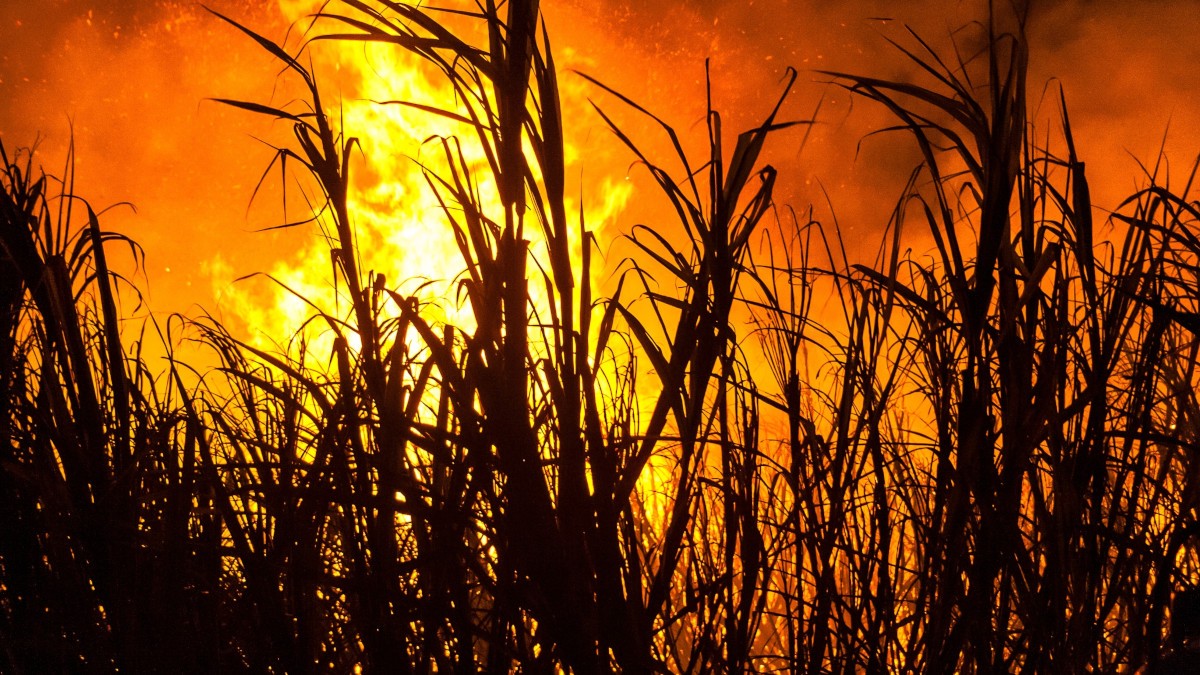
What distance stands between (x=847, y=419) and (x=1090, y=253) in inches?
10.4

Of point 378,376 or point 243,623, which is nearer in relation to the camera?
point 378,376

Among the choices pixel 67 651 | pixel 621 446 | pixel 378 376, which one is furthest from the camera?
pixel 67 651

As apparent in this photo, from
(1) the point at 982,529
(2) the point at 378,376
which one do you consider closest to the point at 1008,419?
(1) the point at 982,529

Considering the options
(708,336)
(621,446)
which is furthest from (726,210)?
(621,446)

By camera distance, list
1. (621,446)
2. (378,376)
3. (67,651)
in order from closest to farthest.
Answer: (621,446) < (378,376) < (67,651)

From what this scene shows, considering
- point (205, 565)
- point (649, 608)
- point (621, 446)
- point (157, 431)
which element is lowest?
point (649, 608)

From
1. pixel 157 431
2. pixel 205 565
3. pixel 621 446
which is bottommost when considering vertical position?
pixel 621 446

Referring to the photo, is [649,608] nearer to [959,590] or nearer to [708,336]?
[708,336]

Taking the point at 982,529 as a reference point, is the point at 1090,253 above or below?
above

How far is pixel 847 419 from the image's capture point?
84cm

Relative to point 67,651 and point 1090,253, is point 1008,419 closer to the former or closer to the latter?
point 1090,253

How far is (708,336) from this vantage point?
686 mm

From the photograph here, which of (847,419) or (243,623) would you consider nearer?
(847,419)

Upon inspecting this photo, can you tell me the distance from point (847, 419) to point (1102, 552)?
0.25 m
